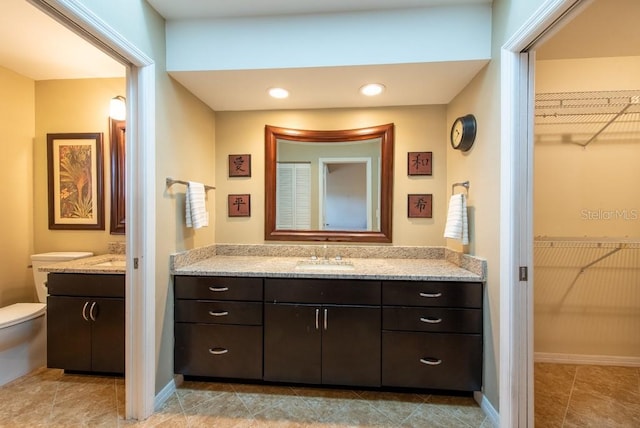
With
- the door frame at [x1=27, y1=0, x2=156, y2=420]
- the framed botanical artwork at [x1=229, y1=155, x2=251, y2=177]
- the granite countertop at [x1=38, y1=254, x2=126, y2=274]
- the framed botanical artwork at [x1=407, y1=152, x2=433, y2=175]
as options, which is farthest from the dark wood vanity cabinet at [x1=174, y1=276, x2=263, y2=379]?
the framed botanical artwork at [x1=407, y1=152, x2=433, y2=175]

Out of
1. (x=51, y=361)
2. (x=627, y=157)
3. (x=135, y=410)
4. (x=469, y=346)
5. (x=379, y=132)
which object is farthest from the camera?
(x=379, y=132)

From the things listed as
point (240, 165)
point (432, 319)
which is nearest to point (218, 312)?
point (240, 165)

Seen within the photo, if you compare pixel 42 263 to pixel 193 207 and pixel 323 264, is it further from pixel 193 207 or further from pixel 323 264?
pixel 323 264

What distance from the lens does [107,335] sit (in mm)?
1896

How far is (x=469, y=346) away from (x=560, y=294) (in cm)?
113

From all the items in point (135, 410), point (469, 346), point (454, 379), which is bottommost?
point (135, 410)

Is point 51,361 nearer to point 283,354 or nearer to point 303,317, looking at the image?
point 283,354

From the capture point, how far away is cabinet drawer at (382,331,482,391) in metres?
1.68

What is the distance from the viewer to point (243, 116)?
7.95ft

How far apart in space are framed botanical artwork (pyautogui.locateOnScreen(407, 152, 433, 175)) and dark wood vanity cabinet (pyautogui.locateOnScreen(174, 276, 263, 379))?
1535 mm

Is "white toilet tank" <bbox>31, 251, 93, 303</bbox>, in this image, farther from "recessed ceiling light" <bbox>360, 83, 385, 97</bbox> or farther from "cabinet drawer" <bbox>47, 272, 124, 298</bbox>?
"recessed ceiling light" <bbox>360, 83, 385, 97</bbox>

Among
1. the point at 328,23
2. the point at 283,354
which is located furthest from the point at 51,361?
the point at 328,23

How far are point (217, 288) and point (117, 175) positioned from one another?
4.86 feet

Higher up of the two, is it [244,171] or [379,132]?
[379,132]
